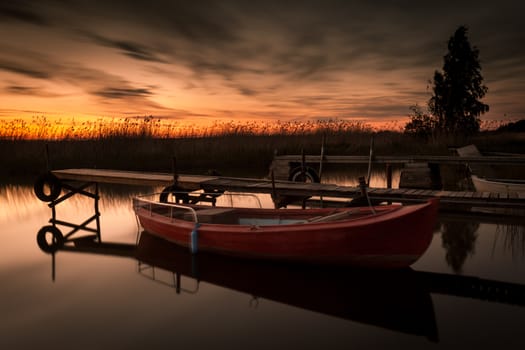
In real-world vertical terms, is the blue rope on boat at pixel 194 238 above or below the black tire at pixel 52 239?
above

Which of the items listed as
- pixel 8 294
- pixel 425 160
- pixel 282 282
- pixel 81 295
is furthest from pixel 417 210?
pixel 425 160

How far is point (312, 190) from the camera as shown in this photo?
987cm

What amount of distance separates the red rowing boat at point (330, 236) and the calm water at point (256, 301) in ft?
1.06

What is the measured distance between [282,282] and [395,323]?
76.9 inches

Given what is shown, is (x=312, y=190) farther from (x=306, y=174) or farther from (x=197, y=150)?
(x=197, y=150)

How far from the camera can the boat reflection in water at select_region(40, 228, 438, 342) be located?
17.2ft

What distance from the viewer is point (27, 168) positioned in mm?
19375

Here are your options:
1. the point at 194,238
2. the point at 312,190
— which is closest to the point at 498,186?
the point at 312,190

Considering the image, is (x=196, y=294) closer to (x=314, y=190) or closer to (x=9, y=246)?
(x=314, y=190)

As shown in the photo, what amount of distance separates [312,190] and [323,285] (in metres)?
3.92

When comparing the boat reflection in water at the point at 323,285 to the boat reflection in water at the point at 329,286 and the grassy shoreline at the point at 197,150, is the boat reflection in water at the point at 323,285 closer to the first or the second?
the boat reflection in water at the point at 329,286

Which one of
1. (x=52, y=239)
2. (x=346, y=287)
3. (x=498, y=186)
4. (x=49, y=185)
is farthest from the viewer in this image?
(x=49, y=185)

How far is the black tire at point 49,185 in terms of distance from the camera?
12516 mm

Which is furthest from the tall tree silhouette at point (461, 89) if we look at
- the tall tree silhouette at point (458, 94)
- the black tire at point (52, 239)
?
the black tire at point (52, 239)
